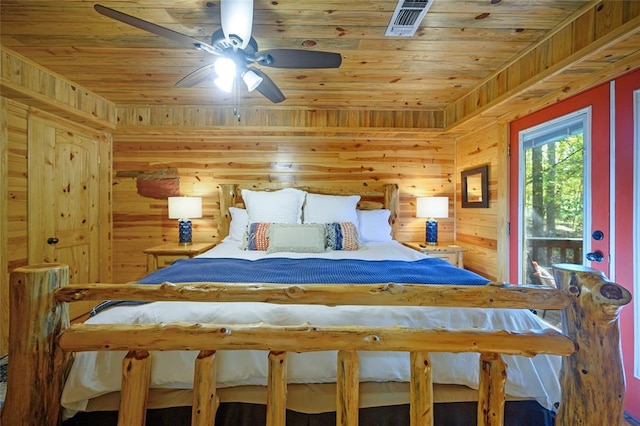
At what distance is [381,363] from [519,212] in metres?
2.21

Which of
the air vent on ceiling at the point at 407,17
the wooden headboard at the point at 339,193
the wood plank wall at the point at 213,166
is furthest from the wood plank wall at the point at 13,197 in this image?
the air vent on ceiling at the point at 407,17

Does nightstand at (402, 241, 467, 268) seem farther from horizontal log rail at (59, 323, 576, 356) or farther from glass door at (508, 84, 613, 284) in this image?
horizontal log rail at (59, 323, 576, 356)

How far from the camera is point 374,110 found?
124 inches

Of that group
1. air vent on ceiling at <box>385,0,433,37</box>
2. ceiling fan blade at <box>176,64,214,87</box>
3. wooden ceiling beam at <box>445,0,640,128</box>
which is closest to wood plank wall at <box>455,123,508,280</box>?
wooden ceiling beam at <box>445,0,640,128</box>

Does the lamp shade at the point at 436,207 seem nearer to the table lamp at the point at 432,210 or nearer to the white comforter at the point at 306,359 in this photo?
the table lamp at the point at 432,210

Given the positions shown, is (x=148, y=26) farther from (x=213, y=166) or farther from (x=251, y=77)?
(x=213, y=166)

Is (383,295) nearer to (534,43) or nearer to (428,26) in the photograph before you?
(428,26)

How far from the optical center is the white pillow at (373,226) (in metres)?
3.04

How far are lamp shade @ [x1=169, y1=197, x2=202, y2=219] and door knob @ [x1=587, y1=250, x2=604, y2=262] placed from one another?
3.34 meters

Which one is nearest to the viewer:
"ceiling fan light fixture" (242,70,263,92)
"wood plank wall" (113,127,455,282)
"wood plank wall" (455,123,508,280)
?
"ceiling fan light fixture" (242,70,263,92)

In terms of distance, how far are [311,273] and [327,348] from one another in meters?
0.64

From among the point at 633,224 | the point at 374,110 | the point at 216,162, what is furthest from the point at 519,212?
the point at 216,162

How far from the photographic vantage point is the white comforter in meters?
1.08

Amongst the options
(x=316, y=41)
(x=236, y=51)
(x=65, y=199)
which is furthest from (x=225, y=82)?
(x=65, y=199)
